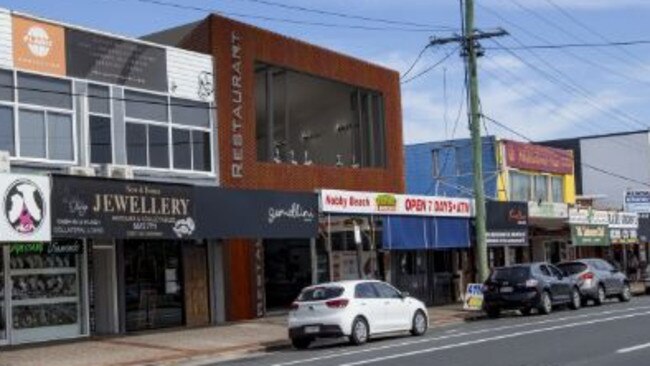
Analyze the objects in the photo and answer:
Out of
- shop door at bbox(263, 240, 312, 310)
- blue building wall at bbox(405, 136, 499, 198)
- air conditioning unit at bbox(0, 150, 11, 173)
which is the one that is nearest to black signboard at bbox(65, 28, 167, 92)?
air conditioning unit at bbox(0, 150, 11, 173)

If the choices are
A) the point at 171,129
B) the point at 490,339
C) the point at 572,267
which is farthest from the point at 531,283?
the point at 171,129

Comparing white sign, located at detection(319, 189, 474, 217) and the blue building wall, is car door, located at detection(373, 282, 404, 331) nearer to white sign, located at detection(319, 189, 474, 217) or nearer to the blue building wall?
white sign, located at detection(319, 189, 474, 217)

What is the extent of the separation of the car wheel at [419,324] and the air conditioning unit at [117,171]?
736 cm

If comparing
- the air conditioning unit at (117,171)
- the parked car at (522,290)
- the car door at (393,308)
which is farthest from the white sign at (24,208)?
the parked car at (522,290)

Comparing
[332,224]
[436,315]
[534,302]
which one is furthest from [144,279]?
[534,302]

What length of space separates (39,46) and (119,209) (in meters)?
4.10

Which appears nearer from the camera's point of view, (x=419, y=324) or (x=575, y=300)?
(x=419, y=324)

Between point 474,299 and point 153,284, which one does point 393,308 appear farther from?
point 474,299

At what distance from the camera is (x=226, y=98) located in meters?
27.4

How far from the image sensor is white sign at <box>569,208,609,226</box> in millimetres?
43531

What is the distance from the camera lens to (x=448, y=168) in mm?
47312

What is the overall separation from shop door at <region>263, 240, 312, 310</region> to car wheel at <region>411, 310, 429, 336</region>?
285 inches

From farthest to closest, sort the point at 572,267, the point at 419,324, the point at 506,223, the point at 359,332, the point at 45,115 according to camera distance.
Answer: the point at 506,223, the point at 572,267, the point at 419,324, the point at 45,115, the point at 359,332

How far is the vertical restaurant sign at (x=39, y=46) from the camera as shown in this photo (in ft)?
71.7
